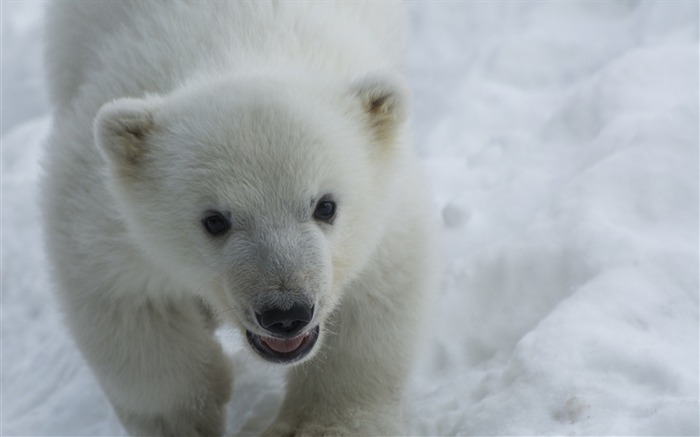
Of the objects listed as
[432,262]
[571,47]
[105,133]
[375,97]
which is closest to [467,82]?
[571,47]

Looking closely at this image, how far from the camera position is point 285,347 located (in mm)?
3336

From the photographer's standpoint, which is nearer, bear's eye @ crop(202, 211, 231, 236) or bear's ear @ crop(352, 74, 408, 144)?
bear's eye @ crop(202, 211, 231, 236)

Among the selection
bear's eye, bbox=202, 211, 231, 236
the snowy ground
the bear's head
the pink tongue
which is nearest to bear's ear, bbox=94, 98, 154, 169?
the bear's head

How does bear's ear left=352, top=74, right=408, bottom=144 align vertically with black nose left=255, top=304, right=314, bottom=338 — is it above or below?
above

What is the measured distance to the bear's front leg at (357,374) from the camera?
4.07 meters

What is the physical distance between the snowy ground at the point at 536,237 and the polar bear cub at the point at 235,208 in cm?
38

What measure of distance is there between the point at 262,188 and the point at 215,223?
8.7 inches

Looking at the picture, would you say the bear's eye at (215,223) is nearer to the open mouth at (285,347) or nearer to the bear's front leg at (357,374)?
the open mouth at (285,347)

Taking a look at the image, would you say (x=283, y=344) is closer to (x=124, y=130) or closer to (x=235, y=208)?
(x=235, y=208)

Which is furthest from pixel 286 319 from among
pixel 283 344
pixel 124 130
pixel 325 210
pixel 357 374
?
pixel 357 374

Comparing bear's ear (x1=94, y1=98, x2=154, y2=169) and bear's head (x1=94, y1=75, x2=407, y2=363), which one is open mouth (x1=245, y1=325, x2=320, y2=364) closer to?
bear's head (x1=94, y1=75, x2=407, y2=363)

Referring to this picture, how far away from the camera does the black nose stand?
2.99 meters

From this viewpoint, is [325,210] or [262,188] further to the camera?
[325,210]

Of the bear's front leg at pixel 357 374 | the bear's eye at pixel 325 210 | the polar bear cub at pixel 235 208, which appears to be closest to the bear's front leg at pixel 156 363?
the polar bear cub at pixel 235 208
